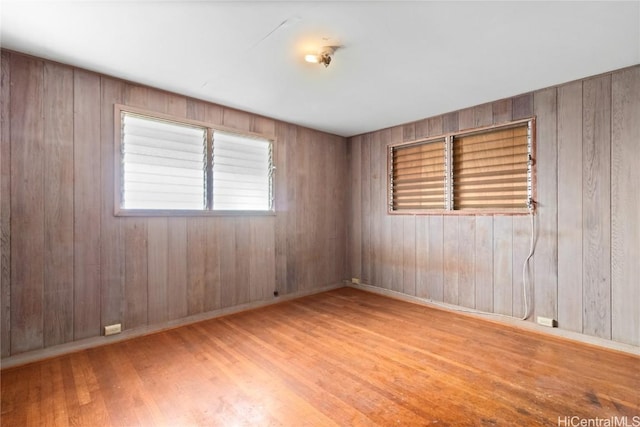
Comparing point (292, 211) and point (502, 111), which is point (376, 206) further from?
point (502, 111)

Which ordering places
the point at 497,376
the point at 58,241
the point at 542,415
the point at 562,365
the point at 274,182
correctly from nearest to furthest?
the point at 542,415
the point at 497,376
the point at 562,365
the point at 58,241
the point at 274,182

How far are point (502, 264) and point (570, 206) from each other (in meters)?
0.87

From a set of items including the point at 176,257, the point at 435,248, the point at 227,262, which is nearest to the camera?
the point at 176,257

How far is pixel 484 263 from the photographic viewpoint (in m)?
3.44

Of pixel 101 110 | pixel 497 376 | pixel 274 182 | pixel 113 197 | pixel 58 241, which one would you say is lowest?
pixel 497 376

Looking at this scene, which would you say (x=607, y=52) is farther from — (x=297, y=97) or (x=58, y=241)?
(x=58, y=241)

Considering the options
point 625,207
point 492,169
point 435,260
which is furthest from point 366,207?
point 625,207

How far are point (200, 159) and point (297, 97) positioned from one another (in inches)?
51.3

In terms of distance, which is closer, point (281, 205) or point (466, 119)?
point (466, 119)

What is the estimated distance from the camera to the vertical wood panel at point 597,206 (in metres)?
2.64

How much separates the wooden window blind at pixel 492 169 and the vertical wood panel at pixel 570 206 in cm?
32

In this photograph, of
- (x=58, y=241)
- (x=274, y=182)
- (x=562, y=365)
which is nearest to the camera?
(x=562, y=365)

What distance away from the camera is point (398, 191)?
434 cm

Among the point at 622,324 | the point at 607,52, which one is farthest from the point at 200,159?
the point at 622,324
